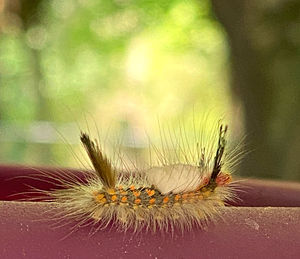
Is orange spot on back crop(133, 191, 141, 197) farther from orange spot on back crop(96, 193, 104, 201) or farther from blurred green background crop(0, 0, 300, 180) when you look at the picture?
blurred green background crop(0, 0, 300, 180)

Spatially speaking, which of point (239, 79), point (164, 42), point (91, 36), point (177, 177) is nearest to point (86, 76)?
point (91, 36)

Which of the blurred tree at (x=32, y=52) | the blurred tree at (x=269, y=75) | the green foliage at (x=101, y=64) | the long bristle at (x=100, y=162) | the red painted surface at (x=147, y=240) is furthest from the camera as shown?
the green foliage at (x=101, y=64)

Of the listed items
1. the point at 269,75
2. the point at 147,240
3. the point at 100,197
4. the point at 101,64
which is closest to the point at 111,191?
the point at 100,197

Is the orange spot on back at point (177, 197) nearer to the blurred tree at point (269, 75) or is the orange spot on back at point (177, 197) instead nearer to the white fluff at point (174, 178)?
the white fluff at point (174, 178)

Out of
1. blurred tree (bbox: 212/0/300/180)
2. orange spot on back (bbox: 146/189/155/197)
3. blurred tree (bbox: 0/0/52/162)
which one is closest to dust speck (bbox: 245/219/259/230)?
orange spot on back (bbox: 146/189/155/197)

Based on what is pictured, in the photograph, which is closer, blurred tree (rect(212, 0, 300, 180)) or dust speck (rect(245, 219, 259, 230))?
dust speck (rect(245, 219, 259, 230))

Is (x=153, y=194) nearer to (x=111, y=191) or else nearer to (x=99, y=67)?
(x=111, y=191)

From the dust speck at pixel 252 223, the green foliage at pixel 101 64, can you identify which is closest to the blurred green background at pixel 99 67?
the green foliage at pixel 101 64
